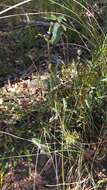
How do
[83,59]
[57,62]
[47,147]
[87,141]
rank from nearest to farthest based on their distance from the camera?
[47,147] < [87,141] < [83,59] < [57,62]

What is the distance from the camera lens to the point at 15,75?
9.86ft

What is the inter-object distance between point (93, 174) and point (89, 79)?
0.47m

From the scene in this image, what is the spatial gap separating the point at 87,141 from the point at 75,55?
2.28ft

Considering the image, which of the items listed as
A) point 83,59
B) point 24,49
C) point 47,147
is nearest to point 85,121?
point 47,147

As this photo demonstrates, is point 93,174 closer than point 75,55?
Yes

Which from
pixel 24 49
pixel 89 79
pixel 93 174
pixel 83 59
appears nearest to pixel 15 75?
pixel 24 49

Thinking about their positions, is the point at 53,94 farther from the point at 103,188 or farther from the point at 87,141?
the point at 103,188

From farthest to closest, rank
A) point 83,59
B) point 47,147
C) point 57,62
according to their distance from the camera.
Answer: point 57,62
point 83,59
point 47,147

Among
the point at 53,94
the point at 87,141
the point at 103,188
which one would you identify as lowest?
the point at 103,188

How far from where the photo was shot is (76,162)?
2381 mm

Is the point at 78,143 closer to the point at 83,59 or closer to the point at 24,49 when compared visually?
the point at 83,59

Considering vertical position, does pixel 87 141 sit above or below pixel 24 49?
below

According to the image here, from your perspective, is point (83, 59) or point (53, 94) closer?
point (53, 94)

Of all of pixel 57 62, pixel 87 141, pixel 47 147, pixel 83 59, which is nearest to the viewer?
pixel 47 147
